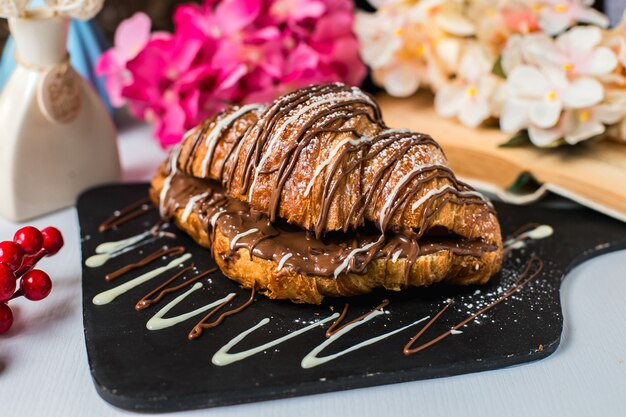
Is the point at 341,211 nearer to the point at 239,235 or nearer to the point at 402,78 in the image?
the point at 239,235

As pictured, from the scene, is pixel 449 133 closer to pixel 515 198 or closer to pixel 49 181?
pixel 515 198

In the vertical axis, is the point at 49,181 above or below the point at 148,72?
below

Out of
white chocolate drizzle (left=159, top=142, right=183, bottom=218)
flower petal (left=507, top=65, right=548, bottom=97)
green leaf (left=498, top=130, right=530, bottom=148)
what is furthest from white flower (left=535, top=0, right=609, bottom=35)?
white chocolate drizzle (left=159, top=142, right=183, bottom=218)

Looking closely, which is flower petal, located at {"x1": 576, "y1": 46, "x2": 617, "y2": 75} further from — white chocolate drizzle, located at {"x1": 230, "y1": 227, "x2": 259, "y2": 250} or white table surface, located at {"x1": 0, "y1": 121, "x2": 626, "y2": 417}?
white chocolate drizzle, located at {"x1": 230, "y1": 227, "x2": 259, "y2": 250}

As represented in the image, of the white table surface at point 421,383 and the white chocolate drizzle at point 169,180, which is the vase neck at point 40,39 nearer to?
the white chocolate drizzle at point 169,180

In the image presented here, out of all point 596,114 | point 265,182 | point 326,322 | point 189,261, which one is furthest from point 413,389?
point 596,114
